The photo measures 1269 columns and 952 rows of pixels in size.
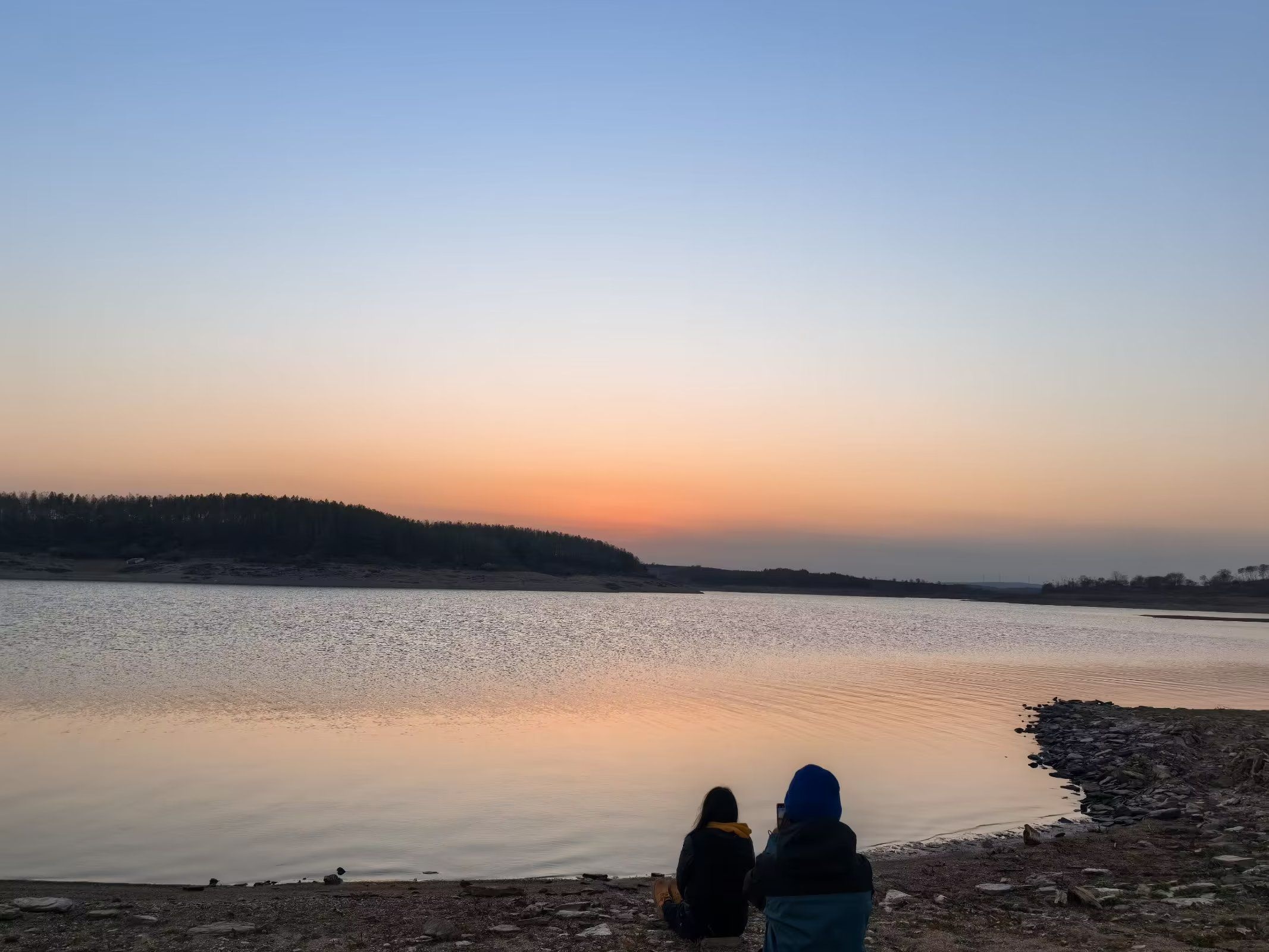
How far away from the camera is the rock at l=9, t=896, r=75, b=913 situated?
8398 mm

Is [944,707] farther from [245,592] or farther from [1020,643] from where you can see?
[245,592]

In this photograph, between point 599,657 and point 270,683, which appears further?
point 599,657

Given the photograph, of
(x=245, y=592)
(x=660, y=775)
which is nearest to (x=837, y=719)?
(x=660, y=775)

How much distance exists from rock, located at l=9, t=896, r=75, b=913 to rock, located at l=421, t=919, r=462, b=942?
10.7 ft

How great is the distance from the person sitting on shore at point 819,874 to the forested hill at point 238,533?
121121 mm

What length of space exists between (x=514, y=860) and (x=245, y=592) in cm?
8376

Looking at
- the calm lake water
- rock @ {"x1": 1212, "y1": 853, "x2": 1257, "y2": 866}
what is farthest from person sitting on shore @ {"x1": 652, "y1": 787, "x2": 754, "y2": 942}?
rock @ {"x1": 1212, "y1": 853, "x2": 1257, "y2": 866}

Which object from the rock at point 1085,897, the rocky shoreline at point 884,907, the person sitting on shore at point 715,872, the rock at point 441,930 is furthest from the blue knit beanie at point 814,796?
the rock at point 1085,897

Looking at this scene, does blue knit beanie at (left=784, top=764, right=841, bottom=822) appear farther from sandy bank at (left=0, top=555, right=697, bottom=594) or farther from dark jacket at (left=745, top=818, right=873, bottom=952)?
sandy bank at (left=0, top=555, right=697, bottom=594)

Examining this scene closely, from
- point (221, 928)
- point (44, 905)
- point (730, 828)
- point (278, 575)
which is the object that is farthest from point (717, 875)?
point (278, 575)

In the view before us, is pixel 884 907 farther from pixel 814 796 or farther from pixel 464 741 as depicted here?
pixel 464 741

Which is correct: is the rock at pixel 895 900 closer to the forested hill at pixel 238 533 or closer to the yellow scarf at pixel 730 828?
the yellow scarf at pixel 730 828

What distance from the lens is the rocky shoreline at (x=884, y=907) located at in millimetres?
7930

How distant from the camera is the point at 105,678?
25.1 metres
